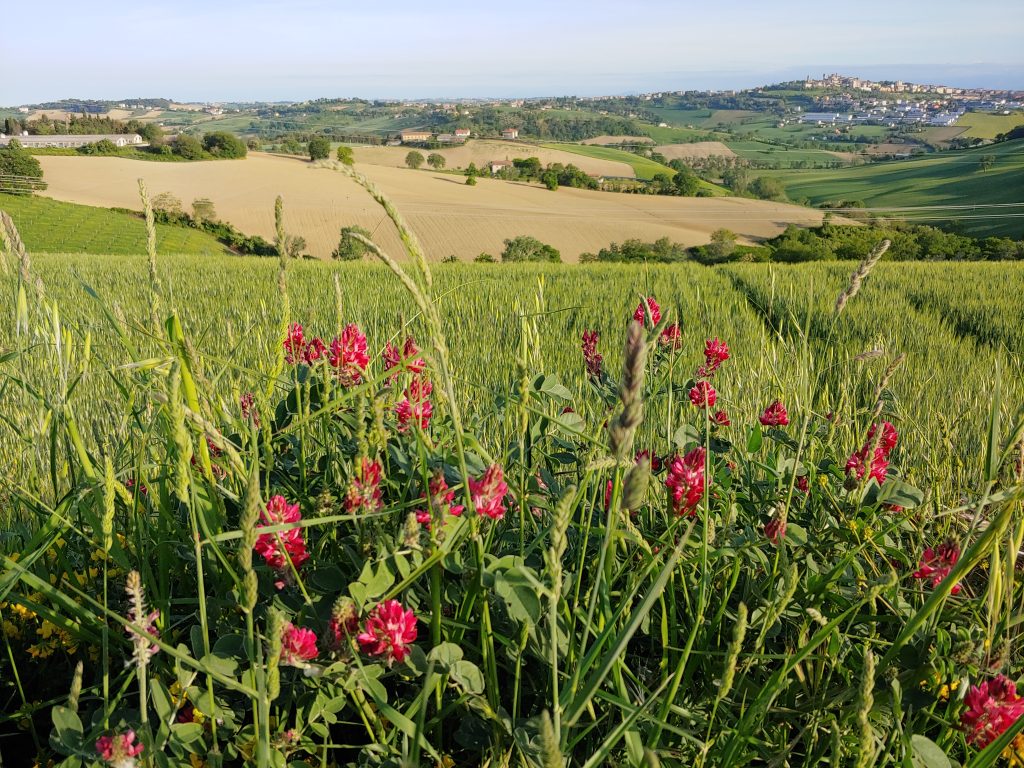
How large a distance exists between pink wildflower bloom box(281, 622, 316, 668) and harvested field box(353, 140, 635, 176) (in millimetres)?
54221

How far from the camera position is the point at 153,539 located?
1.18 metres

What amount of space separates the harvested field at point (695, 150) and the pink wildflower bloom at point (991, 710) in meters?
72.0

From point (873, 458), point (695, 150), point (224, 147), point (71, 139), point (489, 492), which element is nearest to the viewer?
point (489, 492)

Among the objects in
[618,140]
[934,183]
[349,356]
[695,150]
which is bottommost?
[349,356]

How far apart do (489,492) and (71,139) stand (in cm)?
7846

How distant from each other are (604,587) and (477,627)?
0.59 ft

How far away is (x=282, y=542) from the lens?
2.87 ft

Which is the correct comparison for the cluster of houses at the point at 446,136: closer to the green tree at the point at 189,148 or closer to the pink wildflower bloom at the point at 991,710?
the green tree at the point at 189,148

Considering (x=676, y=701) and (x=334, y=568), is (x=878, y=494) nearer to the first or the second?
(x=676, y=701)

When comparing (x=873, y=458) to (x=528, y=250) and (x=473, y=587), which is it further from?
(x=528, y=250)

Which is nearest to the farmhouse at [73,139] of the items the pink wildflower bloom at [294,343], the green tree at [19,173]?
the green tree at [19,173]

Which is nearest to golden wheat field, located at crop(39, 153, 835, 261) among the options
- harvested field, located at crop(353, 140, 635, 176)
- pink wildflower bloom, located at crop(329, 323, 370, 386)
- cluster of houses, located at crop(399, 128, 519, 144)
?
harvested field, located at crop(353, 140, 635, 176)

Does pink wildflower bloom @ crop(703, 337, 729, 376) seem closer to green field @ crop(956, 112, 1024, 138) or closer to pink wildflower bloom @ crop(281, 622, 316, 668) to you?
pink wildflower bloom @ crop(281, 622, 316, 668)

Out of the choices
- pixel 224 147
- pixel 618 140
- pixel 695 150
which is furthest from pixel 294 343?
pixel 618 140
